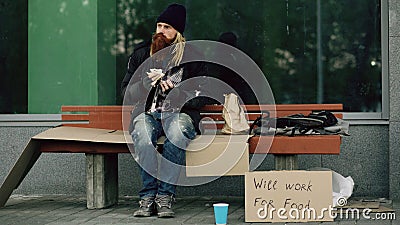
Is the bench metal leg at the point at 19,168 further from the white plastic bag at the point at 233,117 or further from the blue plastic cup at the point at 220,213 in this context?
the blue plastic cup at the point at 220,213

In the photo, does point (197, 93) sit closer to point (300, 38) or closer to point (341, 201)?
point (341, 201)

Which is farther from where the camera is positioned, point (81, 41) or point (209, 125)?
point (81, 41)

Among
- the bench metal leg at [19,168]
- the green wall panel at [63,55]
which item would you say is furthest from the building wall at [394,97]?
the bench metal leg at [19,168]

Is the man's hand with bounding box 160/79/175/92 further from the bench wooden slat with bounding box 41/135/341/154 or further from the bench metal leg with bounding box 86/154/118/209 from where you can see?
the bench metal leg with bounding box 86/154/118/209

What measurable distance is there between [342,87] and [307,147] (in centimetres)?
152

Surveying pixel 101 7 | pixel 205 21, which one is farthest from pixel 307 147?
pixel 101 7

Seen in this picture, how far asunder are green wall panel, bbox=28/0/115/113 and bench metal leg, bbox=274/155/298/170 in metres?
2.19

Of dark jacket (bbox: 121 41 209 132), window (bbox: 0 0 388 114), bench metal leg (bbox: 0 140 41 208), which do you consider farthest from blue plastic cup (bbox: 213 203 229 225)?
window (bbox: 0 0 388 114)

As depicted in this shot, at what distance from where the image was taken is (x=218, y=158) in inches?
263

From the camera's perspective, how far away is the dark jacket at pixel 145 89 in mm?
6914

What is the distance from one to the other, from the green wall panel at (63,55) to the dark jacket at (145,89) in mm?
1310

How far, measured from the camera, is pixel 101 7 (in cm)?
839

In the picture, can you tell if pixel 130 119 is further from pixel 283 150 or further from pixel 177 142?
pixel 283 150

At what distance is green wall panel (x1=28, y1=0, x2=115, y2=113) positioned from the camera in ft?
27.5
